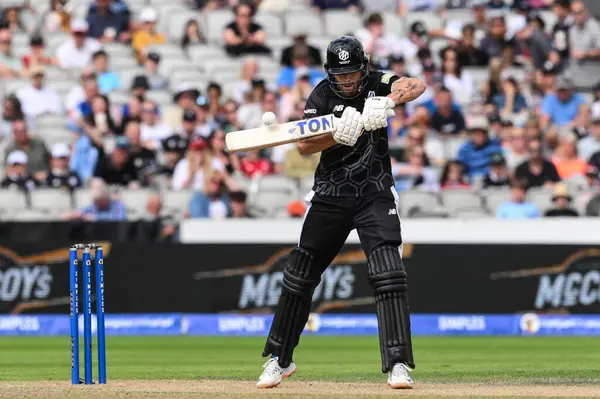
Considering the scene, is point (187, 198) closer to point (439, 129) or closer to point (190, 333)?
point (190, 333)

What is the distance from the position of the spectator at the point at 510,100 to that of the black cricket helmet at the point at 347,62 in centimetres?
1069

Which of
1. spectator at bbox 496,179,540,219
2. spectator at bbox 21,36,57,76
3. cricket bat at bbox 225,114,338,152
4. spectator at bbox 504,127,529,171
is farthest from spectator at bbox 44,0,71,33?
cricket bat at bbox 225,114,338,152

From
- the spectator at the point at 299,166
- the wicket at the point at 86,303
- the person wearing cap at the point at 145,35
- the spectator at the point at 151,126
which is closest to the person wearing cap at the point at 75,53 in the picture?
the person wearing cap at the point at 145,35

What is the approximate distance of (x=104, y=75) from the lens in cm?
1855

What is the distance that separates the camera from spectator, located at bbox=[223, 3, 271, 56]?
62.7ft

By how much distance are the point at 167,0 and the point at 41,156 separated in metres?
4.60

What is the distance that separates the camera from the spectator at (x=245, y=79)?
1831cm

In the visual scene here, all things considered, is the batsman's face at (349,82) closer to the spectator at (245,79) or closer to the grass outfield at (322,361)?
the grass outfield at (322,361)

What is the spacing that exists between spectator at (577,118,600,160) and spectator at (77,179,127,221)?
6229 millimetres

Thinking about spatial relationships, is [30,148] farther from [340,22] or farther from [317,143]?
[317,143]

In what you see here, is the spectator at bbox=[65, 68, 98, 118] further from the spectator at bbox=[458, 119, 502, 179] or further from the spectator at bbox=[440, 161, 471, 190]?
the spectator at bbox=[458, 119, 502, 179]

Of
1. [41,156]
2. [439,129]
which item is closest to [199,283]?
[41,156]

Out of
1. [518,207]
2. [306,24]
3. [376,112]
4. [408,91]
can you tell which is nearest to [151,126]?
[306,24]

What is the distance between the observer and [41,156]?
54.3 ft
